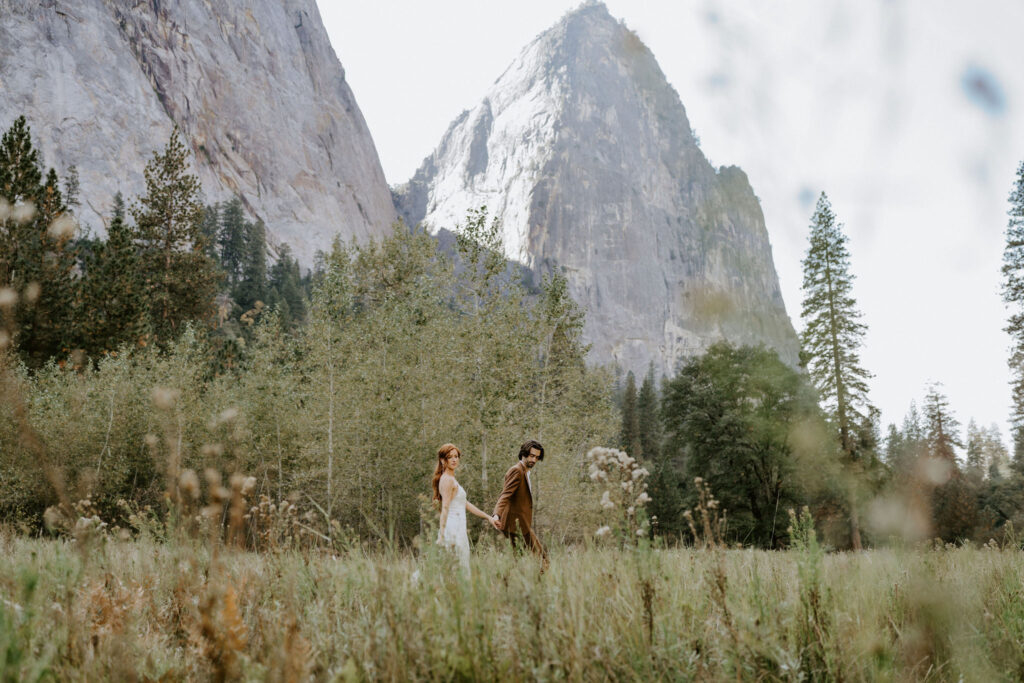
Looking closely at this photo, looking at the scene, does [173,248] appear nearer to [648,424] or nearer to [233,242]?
[233,242]

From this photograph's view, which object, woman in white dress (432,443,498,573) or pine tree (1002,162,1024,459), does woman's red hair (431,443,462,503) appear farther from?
pine tree (1002,162,1024,459)

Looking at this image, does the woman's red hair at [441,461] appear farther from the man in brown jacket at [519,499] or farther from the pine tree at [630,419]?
the pine tree at [630,419]

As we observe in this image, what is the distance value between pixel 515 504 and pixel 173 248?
41.1 m

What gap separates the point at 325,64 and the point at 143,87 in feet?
177

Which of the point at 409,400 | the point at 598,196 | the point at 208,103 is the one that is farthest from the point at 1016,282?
the point at 598,196

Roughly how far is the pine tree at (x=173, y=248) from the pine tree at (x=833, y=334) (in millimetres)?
38923

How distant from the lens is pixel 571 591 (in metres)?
3.16

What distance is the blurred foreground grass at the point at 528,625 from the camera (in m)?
2.31

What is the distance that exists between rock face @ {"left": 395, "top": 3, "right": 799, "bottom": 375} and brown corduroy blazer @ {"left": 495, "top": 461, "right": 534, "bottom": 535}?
4936 inches

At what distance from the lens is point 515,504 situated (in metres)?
7.95

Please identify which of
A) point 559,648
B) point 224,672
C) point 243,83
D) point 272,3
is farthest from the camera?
point 272,3

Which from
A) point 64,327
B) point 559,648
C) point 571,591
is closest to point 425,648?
point 559,648

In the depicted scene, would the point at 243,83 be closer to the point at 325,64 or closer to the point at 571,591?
the point at 325,64

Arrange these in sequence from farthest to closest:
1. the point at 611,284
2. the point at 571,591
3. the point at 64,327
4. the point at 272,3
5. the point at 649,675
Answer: the point at 611,284
the point at 272,3
the point at 64,327
the point at 571,591
the point at 649,675
